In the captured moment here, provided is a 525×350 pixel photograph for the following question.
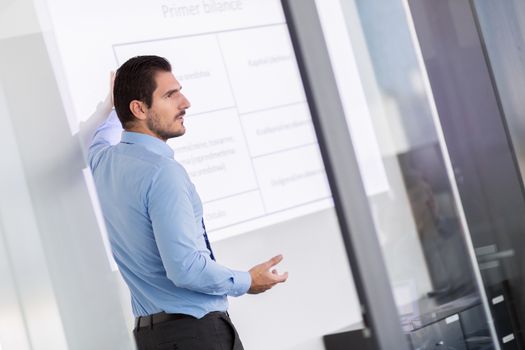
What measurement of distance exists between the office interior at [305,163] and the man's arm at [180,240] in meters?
0.42

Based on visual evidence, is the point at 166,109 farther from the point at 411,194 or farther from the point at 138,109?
the point at 411,194

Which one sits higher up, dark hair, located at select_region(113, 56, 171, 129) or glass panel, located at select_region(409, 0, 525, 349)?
dark hair, located at select_region(113, 56, 171, 129)

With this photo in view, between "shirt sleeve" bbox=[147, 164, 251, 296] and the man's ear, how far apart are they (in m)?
0.28

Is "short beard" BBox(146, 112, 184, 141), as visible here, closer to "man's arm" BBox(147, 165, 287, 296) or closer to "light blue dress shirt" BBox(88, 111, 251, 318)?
"light blue dress shirt" BBox(88, 111, 251, 318)

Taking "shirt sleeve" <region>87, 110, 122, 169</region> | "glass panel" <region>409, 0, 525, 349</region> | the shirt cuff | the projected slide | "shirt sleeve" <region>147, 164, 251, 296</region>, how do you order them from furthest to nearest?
"glass panel" <region>409, 0, 525, 349</region> < the projected slide < "shirt sleeve" <region>87, 110, 122, 169</region> < the shirt cuff < "shirt sleeve" <region>147, 164, 251, 296</region>

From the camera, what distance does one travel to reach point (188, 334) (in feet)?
10.5

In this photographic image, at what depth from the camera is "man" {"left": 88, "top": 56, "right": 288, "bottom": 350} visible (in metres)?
3.08

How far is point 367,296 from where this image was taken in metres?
2.76

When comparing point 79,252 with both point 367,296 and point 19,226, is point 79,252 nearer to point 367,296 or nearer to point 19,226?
point 19,226

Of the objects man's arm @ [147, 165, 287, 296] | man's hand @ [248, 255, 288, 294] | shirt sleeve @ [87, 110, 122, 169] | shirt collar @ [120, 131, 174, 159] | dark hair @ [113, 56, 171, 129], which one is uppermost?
dark hair @ [113, 56, 171, 129]

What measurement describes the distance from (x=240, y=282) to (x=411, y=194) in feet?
2.07

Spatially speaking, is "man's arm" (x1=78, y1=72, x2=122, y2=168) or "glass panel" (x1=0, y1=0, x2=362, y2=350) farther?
"man's arm" (x1=78, y1=72, x2=122, y2=168)

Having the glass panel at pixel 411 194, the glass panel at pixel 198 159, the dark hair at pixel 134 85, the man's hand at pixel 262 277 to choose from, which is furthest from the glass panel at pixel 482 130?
the dark hair at pixel 134 85

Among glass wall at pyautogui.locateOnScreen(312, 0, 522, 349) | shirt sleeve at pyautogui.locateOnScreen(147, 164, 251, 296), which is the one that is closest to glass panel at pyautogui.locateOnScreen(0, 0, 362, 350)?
shirt sleeve at pyautogui.locateOnScreen(147, 164, 251, 296)
